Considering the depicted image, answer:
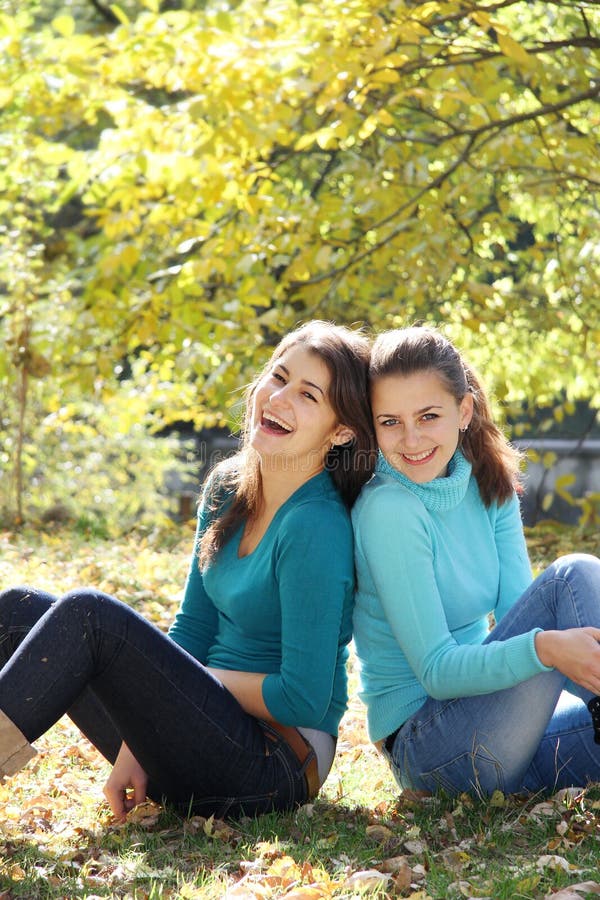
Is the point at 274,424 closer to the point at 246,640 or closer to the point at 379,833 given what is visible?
the point at 246,640

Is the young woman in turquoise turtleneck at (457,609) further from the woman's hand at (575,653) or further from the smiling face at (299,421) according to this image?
the smiling face at (299,421)

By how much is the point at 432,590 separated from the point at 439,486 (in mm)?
317

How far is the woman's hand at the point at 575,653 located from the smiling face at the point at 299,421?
76 centimetres

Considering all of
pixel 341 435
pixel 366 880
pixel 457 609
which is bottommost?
pixel 366 880

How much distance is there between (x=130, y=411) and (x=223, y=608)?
18.3 ft

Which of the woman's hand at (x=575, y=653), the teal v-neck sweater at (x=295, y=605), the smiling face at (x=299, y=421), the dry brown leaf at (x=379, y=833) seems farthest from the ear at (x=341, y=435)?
the dry brown leaf at (x=379, y=833)

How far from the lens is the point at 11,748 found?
231 centimetres

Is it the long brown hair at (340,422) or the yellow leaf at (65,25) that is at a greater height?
the yellow leaf at (65,25)

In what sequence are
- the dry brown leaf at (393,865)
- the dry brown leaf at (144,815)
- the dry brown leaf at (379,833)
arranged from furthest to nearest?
the dry brown leaf at (144,815), the dry brown leaf at (379,833), the dry brown leaf at (393,865)

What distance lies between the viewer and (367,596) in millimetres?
2770

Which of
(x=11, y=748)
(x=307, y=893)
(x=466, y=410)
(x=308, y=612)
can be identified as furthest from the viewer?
(x=466, y=410)

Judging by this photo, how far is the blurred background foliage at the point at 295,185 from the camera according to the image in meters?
5.60

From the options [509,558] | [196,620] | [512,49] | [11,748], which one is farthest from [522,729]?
[512,49]

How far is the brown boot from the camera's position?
231 cm
